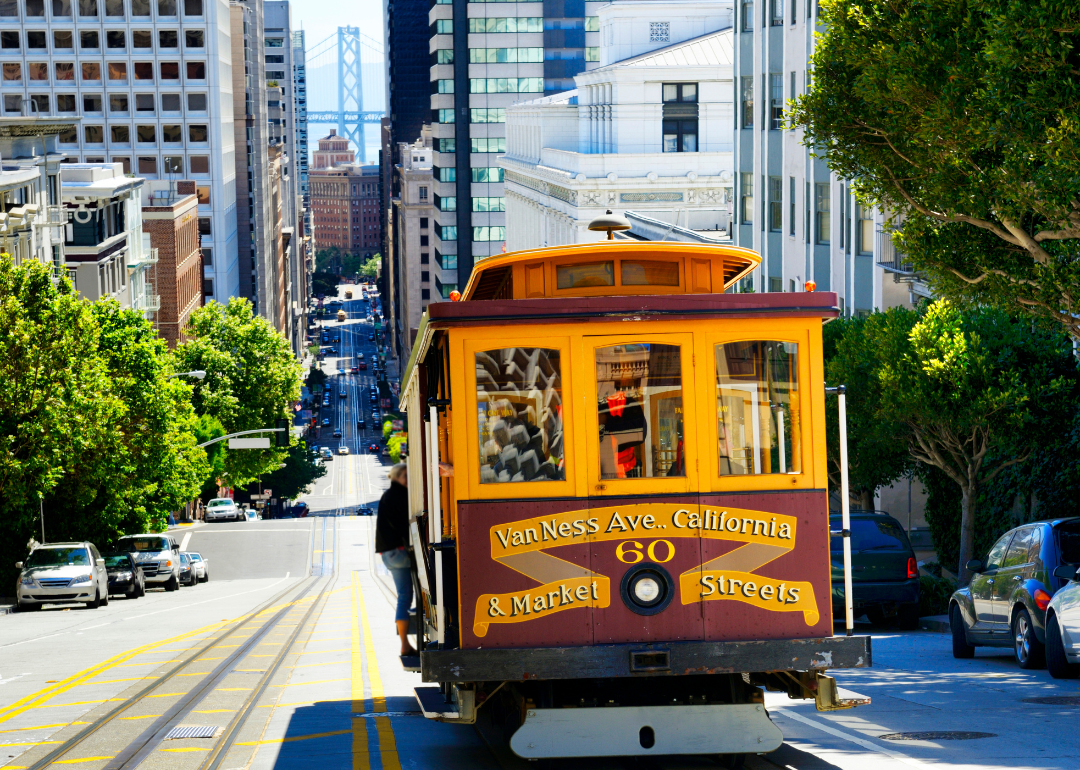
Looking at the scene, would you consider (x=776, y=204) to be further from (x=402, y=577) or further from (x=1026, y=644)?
(x=402, y=577)

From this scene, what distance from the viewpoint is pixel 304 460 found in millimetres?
105250

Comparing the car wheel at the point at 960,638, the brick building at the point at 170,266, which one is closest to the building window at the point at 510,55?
the brick building at the point at 170,266

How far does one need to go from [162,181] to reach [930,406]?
97.9 m

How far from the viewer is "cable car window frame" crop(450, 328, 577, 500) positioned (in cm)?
915

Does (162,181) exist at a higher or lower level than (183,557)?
higher

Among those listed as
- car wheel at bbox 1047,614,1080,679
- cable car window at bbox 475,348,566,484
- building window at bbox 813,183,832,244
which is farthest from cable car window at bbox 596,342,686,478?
building window at bbox 813,183,832,244

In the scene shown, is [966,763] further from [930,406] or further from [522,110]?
[522,110]

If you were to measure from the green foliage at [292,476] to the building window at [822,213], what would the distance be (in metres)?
62.4

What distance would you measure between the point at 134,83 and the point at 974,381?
100087 mm

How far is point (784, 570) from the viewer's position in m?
9.24

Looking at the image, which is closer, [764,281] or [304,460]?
[764,281]

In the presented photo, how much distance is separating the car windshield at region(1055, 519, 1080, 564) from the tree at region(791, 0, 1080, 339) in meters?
3.42

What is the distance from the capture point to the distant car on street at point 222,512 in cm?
8044

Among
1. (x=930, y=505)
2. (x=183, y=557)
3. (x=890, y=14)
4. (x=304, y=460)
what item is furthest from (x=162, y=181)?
(x=890, y=14)
